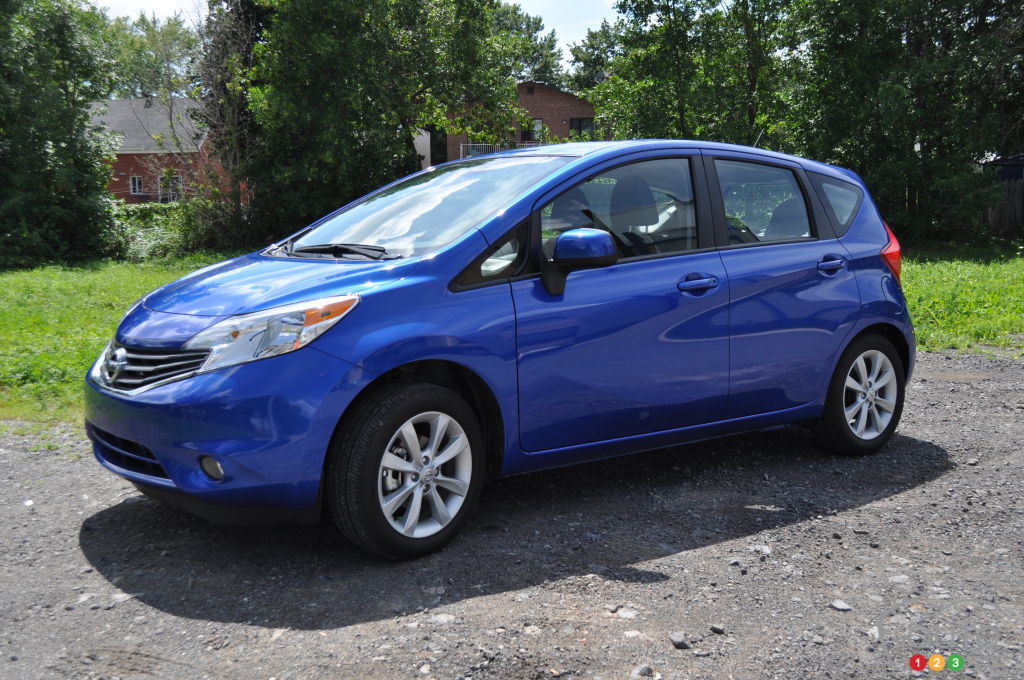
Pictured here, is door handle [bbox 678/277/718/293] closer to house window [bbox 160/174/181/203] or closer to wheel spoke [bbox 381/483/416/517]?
wheel spoke [bbox 381/483/416/517]

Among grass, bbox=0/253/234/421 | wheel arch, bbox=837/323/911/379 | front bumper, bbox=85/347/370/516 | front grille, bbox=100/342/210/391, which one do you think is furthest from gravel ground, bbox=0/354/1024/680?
grass, bbox=0/253/234/421

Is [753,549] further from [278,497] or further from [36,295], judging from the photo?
[36,295]

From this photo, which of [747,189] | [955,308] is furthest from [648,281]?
[955,308]

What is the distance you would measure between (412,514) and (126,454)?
125 cm

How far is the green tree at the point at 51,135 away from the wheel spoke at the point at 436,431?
20740 mm

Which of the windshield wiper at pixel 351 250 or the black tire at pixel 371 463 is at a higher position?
the windshield wiper at pixel 351 250

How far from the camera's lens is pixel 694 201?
5.13m

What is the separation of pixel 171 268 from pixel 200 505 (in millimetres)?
19421

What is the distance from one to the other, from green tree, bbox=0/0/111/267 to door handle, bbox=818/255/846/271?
2072 cm

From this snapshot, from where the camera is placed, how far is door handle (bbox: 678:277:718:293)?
4863 mm

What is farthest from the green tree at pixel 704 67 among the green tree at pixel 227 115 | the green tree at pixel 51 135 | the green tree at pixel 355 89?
the green tree at pixel 51 135

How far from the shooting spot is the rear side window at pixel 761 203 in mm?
5262

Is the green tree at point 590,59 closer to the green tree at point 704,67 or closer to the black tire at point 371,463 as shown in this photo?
the green tree at point 704,67

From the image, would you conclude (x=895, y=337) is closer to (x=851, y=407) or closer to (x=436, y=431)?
(x=851, y=407)
